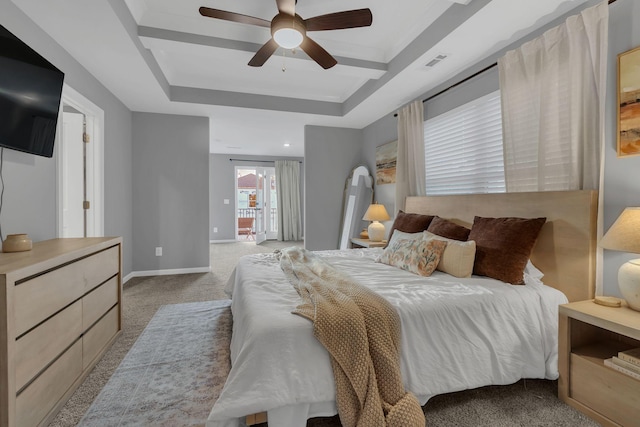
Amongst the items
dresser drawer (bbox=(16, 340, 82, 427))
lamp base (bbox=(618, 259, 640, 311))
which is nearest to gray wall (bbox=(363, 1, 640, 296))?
lamp base (bbox=(618, 259, 640, 311))

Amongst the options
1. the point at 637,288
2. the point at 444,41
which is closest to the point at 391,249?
the point at 637,288

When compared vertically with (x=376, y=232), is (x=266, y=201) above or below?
above

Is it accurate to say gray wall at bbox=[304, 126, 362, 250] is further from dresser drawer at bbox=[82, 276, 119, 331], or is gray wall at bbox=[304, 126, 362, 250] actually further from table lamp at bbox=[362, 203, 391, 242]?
dresser drawer at bbox=[82, 276, 119, 331]

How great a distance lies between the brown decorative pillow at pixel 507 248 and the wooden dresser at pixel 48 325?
254 cm

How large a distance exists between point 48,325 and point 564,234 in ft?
9.87

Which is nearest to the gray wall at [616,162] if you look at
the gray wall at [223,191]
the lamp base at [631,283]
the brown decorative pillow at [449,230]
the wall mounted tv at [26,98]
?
the lamp base at [631,283]

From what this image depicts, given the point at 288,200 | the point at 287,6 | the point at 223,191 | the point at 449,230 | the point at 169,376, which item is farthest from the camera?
the point at 288,200

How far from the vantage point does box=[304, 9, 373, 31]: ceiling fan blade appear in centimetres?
196

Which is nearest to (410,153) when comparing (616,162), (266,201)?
(616,162)

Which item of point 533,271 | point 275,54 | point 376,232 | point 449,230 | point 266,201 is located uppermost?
point 275,54

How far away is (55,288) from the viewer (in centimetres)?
154

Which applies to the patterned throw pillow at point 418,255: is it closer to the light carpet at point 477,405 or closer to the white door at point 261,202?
the light carpet at point 477,405

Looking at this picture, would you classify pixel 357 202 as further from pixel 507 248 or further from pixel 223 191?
pixel 223 191

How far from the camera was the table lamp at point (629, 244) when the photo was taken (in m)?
Result: 1.40
